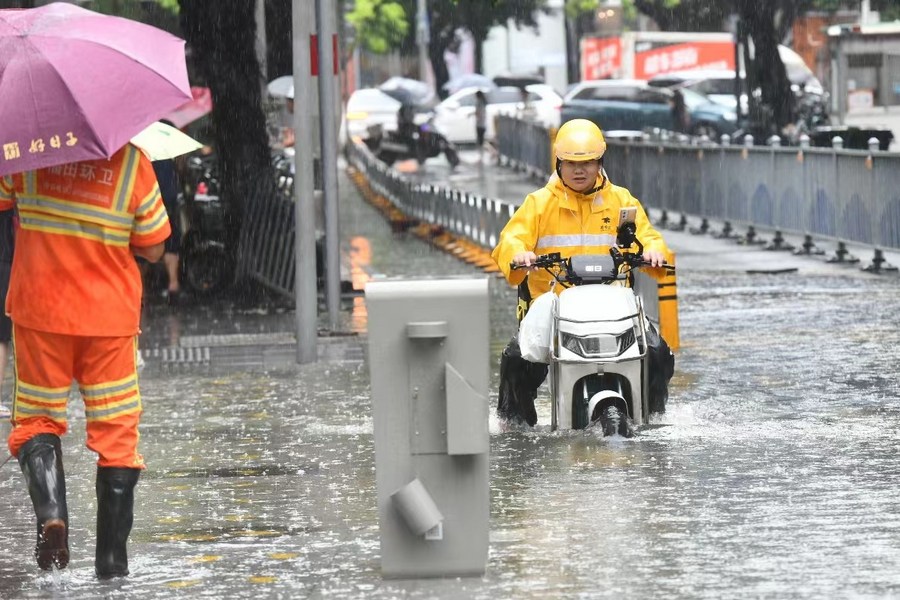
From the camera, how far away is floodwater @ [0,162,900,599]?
664 cm

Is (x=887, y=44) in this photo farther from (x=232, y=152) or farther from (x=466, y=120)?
(x=232, y=152)

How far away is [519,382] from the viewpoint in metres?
9.96

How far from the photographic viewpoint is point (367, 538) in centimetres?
739

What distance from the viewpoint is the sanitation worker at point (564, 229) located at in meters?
9.60

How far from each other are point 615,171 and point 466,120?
21.8 meters

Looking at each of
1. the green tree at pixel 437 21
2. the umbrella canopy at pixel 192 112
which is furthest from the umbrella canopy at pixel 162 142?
the green tree at pixel 437 21

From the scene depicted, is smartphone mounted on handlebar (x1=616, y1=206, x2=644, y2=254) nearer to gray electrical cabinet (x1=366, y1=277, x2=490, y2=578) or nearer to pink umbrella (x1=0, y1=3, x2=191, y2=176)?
gray electrical cabinet (x1=366, y1=277, x2=490, y2=578)

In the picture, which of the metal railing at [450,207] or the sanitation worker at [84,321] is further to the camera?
the metal railing at [450,207]

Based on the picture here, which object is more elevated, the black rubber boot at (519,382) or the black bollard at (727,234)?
the black rubber boot at (519,382)

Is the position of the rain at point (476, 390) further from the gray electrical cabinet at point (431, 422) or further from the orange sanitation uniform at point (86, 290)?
the orange sanitation uniform at point (86, 290)

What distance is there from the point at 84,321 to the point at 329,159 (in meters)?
8.42

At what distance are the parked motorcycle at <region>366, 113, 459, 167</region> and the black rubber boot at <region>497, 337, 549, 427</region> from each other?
102ft

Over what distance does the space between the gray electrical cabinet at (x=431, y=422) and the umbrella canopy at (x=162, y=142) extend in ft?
7.72

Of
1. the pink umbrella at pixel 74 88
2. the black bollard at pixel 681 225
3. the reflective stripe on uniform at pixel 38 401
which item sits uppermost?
the pink umbrella at pixel 74 88
